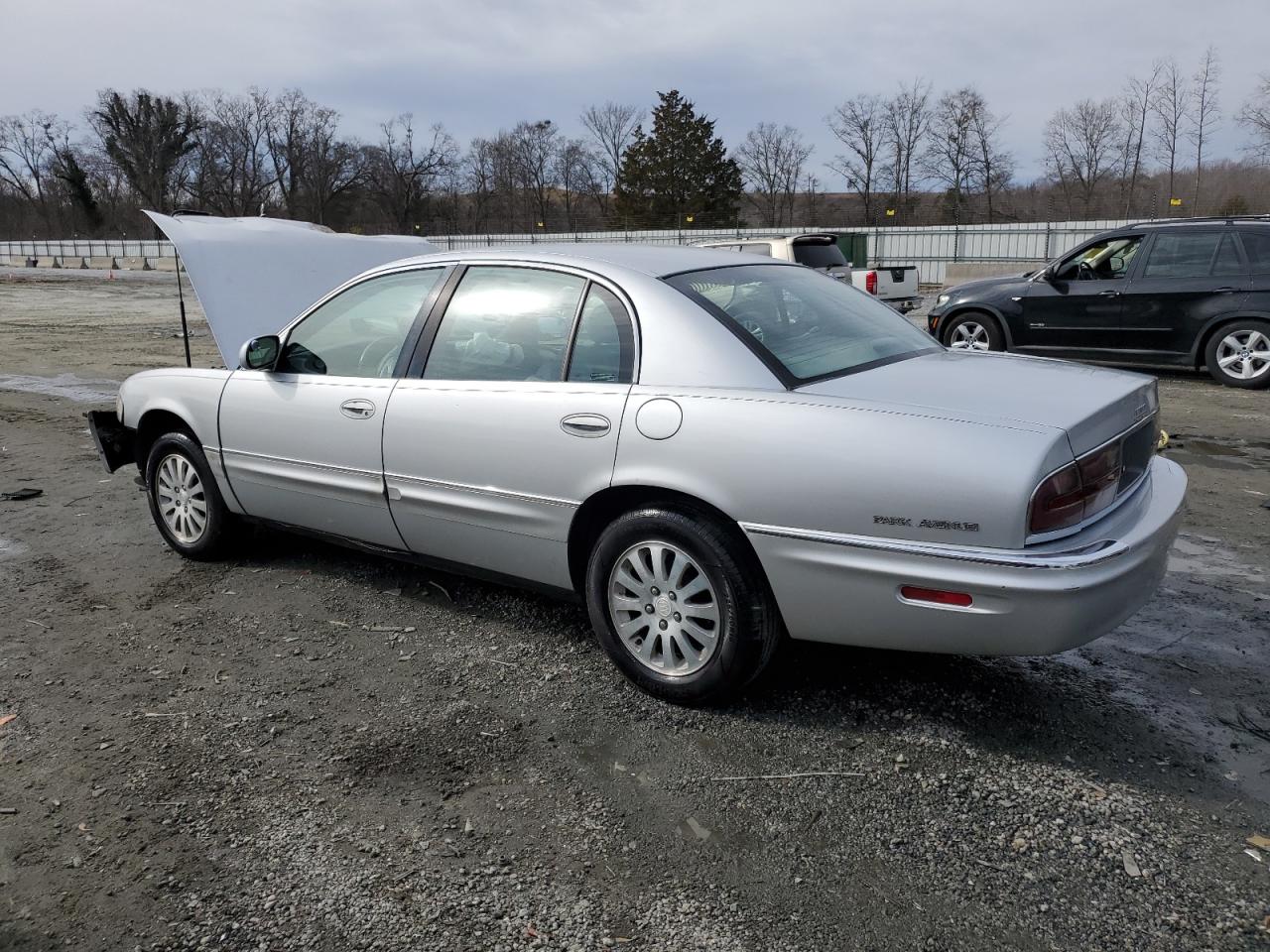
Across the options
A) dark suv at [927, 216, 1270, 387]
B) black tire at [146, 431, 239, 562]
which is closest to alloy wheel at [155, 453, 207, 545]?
black tire at [146, 431, 239, 562]

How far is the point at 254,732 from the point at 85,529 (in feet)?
10.2

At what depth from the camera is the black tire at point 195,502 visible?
4863 mm

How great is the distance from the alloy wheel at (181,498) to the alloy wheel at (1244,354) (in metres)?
9.95

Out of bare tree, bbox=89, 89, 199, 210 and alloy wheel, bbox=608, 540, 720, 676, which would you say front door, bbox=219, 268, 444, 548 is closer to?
alloy wheel, bbox=608, 540, 720, 676

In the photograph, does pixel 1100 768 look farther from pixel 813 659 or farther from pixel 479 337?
pixel 479 337

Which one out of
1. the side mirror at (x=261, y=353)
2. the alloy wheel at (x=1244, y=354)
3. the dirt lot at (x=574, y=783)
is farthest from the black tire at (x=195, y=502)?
the alloy wheel at (x=1244, y=354)

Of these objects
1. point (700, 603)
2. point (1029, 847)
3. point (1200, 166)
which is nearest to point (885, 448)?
point (700, 603)

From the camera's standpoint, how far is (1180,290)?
33.8 ft

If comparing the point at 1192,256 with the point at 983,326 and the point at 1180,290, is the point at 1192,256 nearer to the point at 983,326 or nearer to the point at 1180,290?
the point at 1180,290

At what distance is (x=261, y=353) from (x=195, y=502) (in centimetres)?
99

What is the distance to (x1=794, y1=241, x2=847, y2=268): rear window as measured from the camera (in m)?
14.5

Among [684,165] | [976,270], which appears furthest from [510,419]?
[684,165]

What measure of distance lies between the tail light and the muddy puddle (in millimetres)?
10161

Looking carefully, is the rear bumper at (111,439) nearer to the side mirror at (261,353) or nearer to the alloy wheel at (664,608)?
the side mirror at (261,353)
